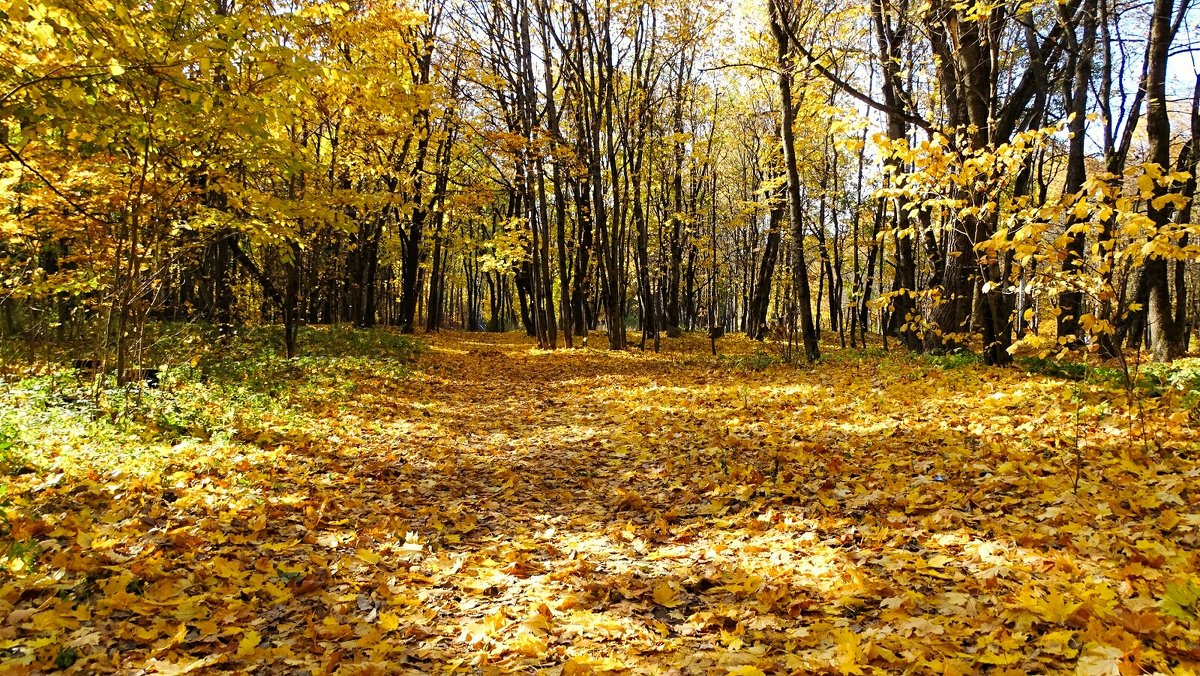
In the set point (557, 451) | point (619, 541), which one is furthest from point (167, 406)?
point (619, 541)

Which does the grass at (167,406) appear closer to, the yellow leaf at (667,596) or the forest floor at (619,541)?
the forest floor at (619,541)

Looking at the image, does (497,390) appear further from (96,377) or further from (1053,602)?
(1053,602)

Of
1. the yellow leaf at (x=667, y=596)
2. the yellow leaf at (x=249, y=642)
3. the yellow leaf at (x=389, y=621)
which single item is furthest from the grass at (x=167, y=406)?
the yellow leaf at (x=667, y=596)

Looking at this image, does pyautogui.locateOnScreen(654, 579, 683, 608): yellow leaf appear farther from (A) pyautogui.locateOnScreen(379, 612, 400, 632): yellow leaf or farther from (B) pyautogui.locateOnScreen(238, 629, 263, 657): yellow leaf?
(B) pyautogui.locateOnScreen(238, 629, 263, 657): yellow leaf

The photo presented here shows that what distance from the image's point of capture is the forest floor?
2939 millimetres

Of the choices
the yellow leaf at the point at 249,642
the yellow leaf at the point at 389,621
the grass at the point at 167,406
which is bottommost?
the yellow leaf at the point at 389,621

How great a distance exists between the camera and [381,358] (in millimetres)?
14078

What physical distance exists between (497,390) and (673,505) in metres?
7.49

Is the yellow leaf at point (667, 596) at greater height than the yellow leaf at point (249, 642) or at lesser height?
lesser

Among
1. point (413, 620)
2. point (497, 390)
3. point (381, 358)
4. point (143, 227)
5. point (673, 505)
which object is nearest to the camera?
point (413, 620)

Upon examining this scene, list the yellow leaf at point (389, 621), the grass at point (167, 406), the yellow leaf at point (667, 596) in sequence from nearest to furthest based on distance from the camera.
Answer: the yellow leaf at point (389, 621) → the yellow leaf at point (667, 596) → the grass at point (167, 406)

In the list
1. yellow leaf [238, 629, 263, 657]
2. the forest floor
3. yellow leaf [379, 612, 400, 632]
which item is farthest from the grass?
yellow leaf [379, 612, 400, 632]

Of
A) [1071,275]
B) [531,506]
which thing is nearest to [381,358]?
[531,506]

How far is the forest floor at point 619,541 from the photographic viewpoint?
2939 mm
